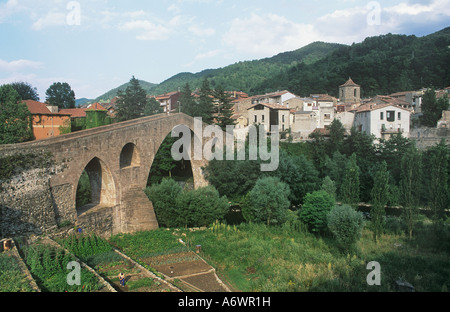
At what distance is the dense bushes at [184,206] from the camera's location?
19672 mm

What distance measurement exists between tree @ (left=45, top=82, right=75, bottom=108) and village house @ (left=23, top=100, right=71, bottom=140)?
1587cm

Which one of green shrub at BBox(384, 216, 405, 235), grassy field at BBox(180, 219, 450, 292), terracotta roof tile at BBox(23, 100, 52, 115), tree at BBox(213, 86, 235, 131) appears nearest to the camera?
grassy field at BBox(180, 219, 450, 292)

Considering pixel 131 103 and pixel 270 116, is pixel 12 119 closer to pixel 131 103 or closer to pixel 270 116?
pixel 131 103

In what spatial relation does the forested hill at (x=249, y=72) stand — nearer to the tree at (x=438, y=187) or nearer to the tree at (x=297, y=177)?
the tree at (x=297, y=177)

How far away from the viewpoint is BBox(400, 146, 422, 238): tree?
19.8 m

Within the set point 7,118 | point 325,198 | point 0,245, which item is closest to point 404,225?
point 325,198

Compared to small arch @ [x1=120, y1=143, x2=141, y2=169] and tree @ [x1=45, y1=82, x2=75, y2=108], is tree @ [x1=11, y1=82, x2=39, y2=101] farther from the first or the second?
small arch @ [x1=120, y1=143, x2=141, y2=169]

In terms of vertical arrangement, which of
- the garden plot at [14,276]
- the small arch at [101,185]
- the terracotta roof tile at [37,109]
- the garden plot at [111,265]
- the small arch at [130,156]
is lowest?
the garden plot at [111,265]

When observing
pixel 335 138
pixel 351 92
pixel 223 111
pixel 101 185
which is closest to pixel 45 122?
pixel 101 185

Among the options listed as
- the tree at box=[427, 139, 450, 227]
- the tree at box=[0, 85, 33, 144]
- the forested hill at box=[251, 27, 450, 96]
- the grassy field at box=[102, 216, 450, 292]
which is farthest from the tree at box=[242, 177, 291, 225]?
the forested hill at box=[251, 27, 450, 96]

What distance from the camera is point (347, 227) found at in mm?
16078

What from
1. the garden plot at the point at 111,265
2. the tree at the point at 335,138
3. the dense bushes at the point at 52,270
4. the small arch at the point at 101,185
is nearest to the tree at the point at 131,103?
Answer: the small arch at the point at 101,185

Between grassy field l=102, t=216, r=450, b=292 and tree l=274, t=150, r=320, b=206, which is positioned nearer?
grassy field l=102, t=216, r=450, b=292

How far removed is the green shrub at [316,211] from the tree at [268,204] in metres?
1.23
